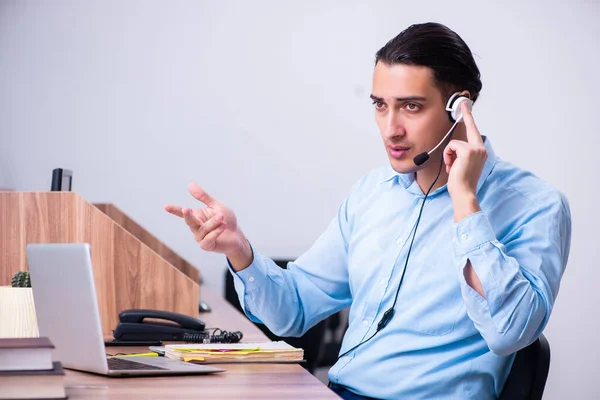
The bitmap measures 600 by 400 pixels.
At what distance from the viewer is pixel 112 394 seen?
112 centimetres

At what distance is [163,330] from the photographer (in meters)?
1.75

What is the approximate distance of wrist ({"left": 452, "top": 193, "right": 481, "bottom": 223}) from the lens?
139 centimetres

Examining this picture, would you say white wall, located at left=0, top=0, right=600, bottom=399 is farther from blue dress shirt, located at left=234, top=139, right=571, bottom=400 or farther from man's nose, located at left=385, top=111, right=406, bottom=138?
man's nose, located at left=385, top=111, right=406, bottom=138

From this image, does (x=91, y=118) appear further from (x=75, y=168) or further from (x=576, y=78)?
(x=576, y=78)

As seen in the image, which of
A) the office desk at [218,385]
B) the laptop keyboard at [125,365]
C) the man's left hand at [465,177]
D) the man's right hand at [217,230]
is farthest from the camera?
the man's right hand at [217,230]

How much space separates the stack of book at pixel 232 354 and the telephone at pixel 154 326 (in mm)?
200

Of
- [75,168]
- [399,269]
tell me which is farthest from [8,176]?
[399,269]

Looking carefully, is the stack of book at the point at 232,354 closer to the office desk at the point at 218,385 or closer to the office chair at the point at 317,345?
the office desk at the point at 218,385

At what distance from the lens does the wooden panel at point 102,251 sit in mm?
1752

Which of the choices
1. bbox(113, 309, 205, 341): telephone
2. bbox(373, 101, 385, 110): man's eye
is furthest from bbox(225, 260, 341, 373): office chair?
bbox(373, 101, 385, 110): man's eye

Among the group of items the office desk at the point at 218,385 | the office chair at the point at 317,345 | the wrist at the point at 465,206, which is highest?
the wrist at the point at 465,206

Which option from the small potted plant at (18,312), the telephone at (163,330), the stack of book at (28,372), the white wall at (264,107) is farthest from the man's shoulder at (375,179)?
the white wall at (264,107)

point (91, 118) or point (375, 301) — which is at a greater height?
point (91, 118)

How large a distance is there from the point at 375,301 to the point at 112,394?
2.17ft
